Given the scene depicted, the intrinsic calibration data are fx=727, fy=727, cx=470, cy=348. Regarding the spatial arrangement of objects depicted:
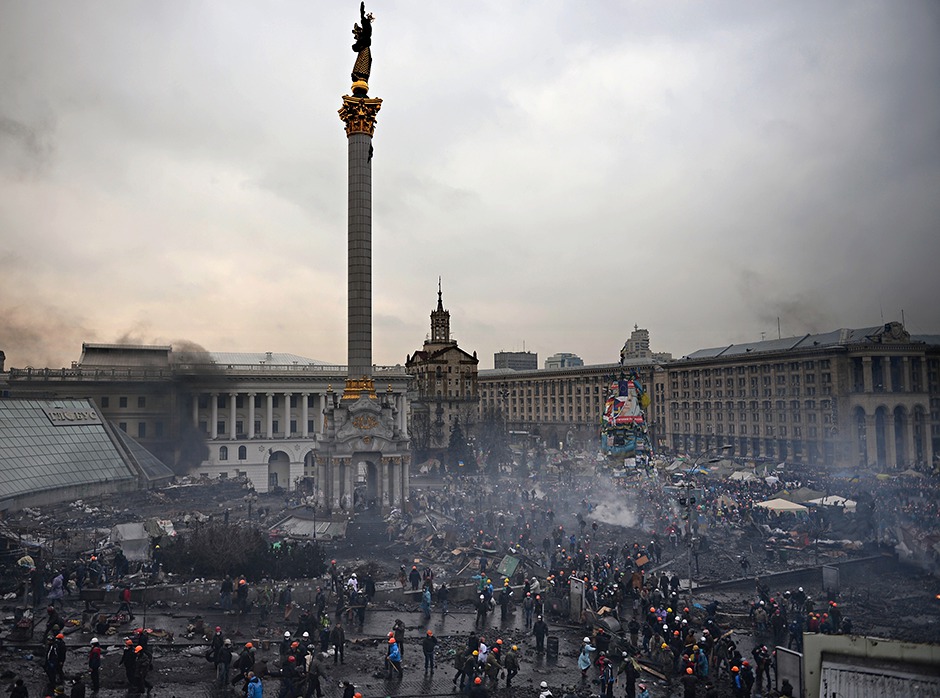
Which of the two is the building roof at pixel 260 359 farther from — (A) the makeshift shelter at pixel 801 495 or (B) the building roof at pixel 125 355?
(A) the makeshift shelter at pixel 801 495

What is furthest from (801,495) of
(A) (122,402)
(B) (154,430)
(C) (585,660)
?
(A) (122,402)

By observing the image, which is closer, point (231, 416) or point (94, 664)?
point (94, 664)

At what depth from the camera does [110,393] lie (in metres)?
67.6

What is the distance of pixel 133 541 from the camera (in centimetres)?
3105

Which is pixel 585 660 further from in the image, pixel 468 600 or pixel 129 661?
pixel 129 661

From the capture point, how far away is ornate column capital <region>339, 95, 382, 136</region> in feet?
156

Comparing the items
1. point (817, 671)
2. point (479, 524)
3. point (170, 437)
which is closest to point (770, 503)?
point (479, 524)

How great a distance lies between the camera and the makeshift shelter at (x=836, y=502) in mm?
39594

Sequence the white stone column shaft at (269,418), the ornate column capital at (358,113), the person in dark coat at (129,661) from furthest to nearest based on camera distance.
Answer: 1. the white stone column shaft at (269,418)
2. the ornate column capital at (358,113)
3. the person in dark coat at (129,661)

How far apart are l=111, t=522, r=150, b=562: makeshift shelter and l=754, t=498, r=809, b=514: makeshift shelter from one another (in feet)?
102

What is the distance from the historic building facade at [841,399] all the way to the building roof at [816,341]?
0.43 feet

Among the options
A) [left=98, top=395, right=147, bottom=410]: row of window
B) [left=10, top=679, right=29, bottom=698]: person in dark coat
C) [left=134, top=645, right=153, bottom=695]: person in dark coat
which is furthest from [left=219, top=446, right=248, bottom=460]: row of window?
[left=10, top=679, right=29, bottom=698]: person in dark coat

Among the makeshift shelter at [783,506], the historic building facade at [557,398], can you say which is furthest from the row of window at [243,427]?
the makeshift shelter at [783,506]

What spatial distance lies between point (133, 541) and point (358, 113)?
97.4 ft
